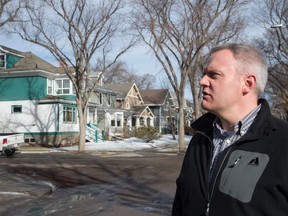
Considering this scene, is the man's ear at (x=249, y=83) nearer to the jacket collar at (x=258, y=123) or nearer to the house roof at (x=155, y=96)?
the jacket collar at (x=258, y=123)

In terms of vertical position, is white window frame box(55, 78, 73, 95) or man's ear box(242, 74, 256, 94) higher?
white window frame box(55, 78, 73, 95)

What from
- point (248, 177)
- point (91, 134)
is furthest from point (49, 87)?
point (248, 177)

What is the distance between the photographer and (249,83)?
7.88 feet

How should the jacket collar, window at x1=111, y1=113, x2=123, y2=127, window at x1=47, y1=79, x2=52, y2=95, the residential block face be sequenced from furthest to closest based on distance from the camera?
window at x1=111, y1=113, x2=123, y2=127
window at x1=47, y1=79, x2=52, y2=95
the residential block face
the jacket collar

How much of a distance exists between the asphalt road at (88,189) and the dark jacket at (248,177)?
6.33m

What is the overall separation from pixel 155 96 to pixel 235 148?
7149 cm

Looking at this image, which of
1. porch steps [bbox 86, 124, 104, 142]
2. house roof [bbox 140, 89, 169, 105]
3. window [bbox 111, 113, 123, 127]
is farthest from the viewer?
house roof [bbox 140, 89, 169, 105]

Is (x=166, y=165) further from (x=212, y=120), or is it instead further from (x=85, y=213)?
(x=212, y=120)

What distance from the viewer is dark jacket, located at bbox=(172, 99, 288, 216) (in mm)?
1972

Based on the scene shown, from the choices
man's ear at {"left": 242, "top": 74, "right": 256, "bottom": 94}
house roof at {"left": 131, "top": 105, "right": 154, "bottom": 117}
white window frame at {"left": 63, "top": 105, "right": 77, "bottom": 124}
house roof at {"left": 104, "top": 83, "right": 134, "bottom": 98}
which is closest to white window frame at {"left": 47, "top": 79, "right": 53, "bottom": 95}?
white window frame at {"left": 63, "top": 105, "right": 77, "bottom": 124}

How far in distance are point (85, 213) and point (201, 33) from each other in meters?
19.4

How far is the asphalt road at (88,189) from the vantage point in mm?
9141

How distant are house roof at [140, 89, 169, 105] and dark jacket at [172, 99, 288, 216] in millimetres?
68781

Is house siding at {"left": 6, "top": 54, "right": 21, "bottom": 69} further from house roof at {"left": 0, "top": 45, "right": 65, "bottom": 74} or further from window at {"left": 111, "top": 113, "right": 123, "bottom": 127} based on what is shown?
window at {"left": 111, "top": 113, "right": 123, "bottom": 127}
